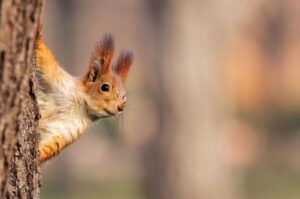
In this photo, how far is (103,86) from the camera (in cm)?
386

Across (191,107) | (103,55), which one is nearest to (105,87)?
(103,55)

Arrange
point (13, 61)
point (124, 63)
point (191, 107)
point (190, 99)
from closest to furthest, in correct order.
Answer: point (13, 61) < point (124, 63) < point (190, 99) < point (191, 107)

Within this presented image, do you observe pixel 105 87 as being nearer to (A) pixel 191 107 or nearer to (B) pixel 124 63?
(B) pixel 124 63

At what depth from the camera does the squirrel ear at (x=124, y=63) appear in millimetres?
3920

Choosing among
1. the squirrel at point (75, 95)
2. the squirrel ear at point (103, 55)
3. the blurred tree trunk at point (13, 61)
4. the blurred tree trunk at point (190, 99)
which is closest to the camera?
the blurred tree trunk at point (13, 61)

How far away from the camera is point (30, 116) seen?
3.25 m

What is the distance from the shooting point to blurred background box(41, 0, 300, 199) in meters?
8.59

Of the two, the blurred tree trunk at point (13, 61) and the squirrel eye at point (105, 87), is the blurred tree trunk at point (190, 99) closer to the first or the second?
the squirrel eye at point (105, 87)

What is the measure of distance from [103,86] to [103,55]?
12 centimetres

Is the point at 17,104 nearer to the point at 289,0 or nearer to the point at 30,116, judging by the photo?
the point at 30,116

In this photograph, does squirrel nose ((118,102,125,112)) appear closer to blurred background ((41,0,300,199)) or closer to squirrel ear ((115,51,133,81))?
squirrel ear ((115,51,133,81))

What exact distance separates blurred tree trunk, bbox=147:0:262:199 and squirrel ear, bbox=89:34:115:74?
4531 millimetres

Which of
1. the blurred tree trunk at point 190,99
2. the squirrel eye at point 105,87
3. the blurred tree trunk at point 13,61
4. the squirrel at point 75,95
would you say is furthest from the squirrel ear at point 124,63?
the blurred tree trunk at point 190,99

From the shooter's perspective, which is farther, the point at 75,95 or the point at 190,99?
the point at 190,99
